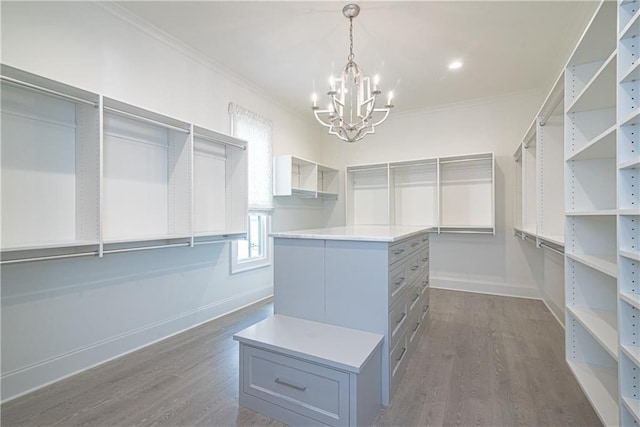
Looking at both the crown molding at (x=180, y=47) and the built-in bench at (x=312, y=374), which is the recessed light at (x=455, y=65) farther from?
the built-in bench at (x=312, y=374)

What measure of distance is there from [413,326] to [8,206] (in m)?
3.00

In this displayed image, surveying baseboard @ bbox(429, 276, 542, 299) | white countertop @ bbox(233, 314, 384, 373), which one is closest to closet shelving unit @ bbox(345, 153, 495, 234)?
baseboard @ bbox(429, 276, 542, 299)

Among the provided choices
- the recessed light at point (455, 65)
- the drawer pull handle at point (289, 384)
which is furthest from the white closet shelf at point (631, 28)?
the recessed light at point (455, 65)

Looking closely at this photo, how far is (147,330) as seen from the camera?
2.69m

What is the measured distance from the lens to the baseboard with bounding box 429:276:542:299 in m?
4.12

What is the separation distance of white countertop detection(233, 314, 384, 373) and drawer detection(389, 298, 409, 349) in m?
0.13

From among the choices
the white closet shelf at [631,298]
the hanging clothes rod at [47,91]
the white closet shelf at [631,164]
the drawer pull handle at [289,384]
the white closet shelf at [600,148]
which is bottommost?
the drawer pull handle at [289,384]

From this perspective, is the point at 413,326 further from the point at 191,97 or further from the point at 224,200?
the point at 191,97

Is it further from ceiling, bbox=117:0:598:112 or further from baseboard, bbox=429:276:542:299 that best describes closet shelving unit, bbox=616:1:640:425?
baseboard, bbox=429:276:542:299

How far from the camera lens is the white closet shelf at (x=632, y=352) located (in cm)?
110

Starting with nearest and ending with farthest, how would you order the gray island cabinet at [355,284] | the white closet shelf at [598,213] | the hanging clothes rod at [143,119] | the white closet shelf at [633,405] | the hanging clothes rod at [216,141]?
the white closet shelf at [633,405] → the white closet shelf at [598,213] → the gray island cabinet at [355,284] → the hanging clothes rod at [143,119] → the hanging clothes rod at [216,141]

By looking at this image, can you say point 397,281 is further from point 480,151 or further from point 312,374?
point 480,151

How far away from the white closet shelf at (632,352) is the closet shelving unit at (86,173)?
286 cm

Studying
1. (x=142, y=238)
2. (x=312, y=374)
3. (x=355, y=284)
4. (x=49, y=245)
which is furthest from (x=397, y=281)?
(x=49, y=245)
